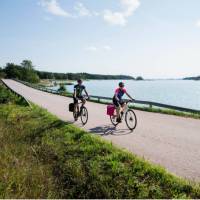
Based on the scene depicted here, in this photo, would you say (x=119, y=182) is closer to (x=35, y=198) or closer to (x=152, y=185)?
(x=152, y=185)

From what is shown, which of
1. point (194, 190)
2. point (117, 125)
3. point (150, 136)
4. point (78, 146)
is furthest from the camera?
point (117, 125)

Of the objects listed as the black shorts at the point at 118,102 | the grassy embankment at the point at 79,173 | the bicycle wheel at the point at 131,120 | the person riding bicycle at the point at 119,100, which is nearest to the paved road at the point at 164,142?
the bicycle wheel at the point at 131,120

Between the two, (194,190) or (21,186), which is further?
(21,186)

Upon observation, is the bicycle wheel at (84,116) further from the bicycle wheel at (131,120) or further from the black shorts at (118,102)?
the bicycle wheel at (131,120)

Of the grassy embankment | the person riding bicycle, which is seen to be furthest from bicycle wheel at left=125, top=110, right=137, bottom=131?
the grassy embankment

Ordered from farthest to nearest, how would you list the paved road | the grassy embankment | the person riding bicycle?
the person riding bicycle < the paved road < the grassy embankment

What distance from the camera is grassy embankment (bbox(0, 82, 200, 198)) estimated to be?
19.0ft

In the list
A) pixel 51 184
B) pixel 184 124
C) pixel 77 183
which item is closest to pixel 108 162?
pixel 77 183

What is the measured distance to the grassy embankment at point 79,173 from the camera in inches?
228

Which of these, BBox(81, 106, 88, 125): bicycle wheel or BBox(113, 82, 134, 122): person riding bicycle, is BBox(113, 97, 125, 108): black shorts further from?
BBox(81, 106, 88, 125): bicycle wheel

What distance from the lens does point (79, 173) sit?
7.02 meters

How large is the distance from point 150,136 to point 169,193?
475cm

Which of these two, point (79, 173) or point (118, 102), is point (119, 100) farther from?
point (79, 173)

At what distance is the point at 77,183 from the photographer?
6645mm
